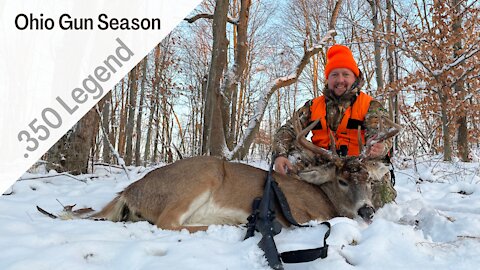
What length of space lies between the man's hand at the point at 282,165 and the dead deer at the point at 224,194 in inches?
10.1

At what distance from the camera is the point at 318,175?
13.9 feet

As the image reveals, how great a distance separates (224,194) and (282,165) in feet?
3.21

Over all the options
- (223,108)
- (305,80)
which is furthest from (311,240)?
(305,80)

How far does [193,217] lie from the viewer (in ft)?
11.8

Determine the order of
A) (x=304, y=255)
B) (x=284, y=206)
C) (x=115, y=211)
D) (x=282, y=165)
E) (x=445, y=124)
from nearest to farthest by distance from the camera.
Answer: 1. (x=304, y=255)
2. (x=284, y=206)
3. (x=115, y=211)
4. (x=282, y=165)
5. (x=445, y=124)

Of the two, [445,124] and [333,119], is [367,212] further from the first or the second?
[445,124]

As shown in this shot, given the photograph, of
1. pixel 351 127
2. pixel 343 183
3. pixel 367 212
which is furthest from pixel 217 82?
pixel 367 212

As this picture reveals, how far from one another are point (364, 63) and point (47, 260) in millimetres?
21929

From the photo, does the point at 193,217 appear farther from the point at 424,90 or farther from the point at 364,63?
the point at 364,63

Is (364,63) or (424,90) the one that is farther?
(364,63)

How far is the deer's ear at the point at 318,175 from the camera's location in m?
4.20

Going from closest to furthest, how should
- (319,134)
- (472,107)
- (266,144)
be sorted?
(319,134), (472,107), (266,144)

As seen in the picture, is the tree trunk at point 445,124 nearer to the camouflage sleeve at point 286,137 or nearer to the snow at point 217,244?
the camouflage sleeve at point 286,137

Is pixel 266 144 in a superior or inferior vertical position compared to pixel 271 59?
inferior
